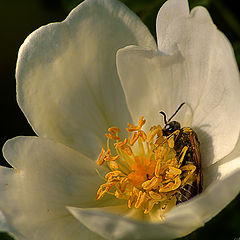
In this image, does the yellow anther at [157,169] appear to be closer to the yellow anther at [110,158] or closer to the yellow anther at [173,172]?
the yellow anther at [173,172]

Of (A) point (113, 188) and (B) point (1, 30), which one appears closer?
(A) point (113, 188)

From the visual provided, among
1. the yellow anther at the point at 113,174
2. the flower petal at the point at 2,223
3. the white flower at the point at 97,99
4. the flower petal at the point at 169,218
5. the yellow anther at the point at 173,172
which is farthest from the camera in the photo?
the yellow anther at the point at 113,174

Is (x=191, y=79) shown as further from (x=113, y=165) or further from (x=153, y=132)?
(x=113, y=165)

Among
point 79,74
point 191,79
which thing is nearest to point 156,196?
point 191,79

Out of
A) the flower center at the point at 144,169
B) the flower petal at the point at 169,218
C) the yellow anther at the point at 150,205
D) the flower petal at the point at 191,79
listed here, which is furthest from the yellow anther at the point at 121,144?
the flower petal at the point at 169,218

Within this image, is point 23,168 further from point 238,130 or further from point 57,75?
point 238,130

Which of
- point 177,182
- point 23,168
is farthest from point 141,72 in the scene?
point 23,168
